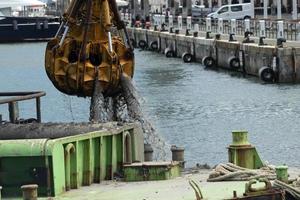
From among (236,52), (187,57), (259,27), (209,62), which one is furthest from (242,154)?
(187,57)

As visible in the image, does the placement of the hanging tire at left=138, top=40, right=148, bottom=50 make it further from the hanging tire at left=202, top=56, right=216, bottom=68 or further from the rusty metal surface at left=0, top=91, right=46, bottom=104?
the rusty metal surface at left=0, top=91, right=46, bottom=104

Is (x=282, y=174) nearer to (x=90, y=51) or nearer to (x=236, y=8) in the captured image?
(x=90, y=51)

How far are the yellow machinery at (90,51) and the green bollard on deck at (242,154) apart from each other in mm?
8107

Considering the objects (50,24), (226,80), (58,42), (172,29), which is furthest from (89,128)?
(50,24)

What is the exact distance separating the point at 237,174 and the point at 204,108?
3008cm

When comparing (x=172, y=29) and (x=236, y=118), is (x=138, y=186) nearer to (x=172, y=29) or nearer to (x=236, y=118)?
(x=236, y=118)

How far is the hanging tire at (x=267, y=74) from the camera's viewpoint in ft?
171

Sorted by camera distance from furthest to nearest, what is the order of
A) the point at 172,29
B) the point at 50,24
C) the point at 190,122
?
the point at 50,24 < the point at 172,29 < the point at 190,122

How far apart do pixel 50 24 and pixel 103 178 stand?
93.7 metres

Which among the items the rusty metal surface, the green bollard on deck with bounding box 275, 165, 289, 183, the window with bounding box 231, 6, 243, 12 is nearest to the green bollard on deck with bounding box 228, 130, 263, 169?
the green bollard on deck with bounding box 275, 165, 289, 183

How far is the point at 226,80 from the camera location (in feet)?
185

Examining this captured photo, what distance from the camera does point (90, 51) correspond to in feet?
76.0

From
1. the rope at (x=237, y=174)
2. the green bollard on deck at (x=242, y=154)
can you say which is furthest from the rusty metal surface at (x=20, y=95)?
the rope at (x=237, y=174)

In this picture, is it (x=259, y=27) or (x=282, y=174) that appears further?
(x=259, y=27)
